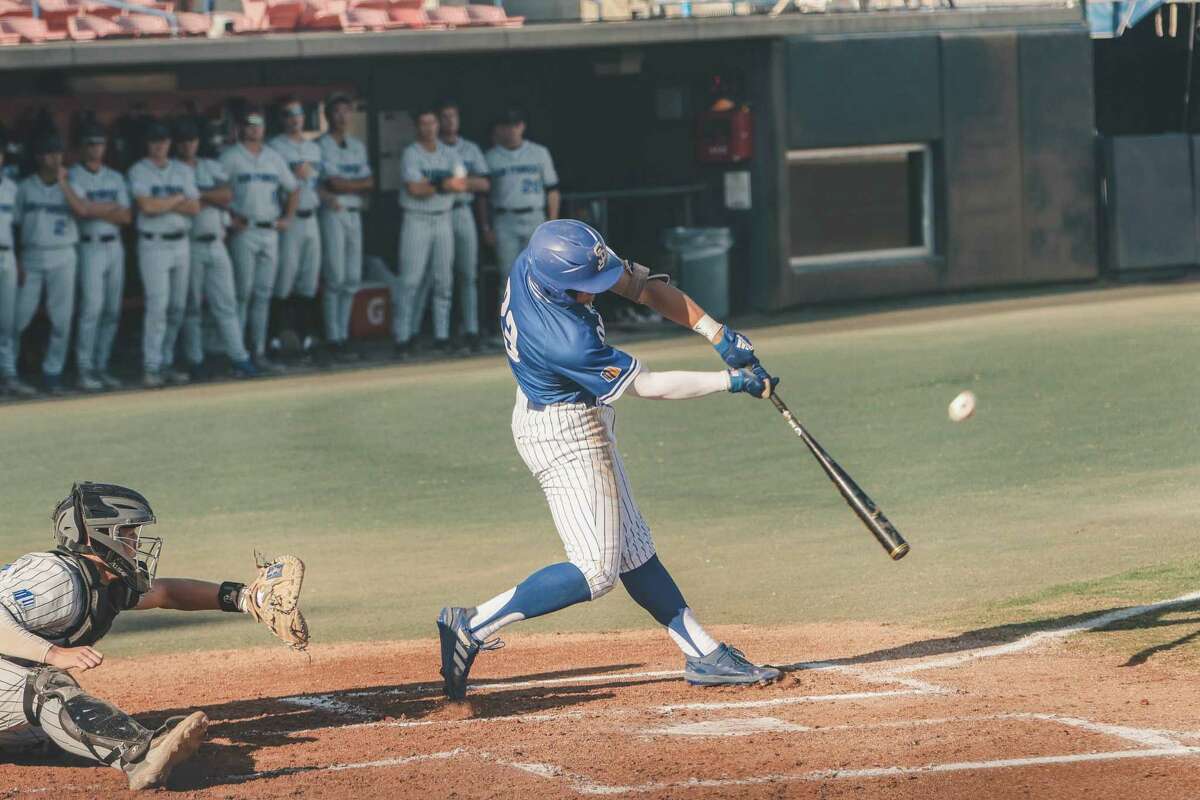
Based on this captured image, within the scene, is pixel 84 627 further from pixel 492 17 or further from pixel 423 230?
pixel 492 17

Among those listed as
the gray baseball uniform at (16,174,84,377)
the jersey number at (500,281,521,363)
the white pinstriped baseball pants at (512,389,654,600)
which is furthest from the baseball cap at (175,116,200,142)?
the white pinstriped baseball pants at (512,389,654,600)

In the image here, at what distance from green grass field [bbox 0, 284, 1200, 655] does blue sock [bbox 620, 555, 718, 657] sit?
1.22 meters

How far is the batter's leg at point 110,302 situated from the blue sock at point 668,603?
9.05 meters

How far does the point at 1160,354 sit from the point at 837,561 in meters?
6.35

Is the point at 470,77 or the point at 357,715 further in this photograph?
the point at 470,77

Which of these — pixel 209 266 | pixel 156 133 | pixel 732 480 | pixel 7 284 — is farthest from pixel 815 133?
pixel 732 480

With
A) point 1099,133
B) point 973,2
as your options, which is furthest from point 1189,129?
point 973,2

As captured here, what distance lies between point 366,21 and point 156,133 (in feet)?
8.31

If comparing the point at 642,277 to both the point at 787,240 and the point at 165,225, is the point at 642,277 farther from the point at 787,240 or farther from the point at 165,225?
the point at 787,240

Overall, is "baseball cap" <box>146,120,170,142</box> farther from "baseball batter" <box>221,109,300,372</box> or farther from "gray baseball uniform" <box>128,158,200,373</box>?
"baseball batter" <box>221,109,300,372</box>

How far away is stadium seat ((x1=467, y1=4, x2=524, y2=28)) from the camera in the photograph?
16172 mm

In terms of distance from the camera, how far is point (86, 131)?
14.0 m

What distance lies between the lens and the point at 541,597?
19.1ft

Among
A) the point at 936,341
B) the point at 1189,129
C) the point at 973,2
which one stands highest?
the point at 973,2
